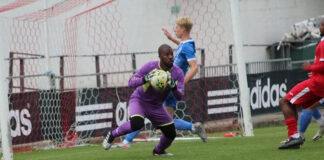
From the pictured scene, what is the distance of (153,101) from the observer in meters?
9.59

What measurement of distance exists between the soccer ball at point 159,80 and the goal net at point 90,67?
18.2 feet

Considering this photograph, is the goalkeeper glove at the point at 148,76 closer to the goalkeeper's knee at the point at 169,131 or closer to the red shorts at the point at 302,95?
the goalkeeper's knee at the point at 169,131

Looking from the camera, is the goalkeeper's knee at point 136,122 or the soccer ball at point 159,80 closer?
the soccer ball at point 159,80

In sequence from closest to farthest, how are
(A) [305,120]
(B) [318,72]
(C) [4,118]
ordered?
(B) [318,72] → (C) [4,118] → (A) [305,120]

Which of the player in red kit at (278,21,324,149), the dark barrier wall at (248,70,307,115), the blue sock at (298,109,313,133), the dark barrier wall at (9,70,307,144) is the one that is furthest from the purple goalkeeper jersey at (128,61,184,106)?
the dark barrier wall at (248,70,307,115)

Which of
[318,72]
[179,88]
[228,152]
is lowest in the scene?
[228,152]

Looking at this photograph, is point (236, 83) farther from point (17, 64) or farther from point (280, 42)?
point (280, 42)

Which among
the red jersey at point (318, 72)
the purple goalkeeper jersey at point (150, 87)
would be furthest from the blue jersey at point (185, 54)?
the red jersey at point (318, 72)

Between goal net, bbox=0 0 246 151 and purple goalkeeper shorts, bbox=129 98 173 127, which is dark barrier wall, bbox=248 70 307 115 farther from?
purple goalkeeper shorts, bbox=129 98 173 127

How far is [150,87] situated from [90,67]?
417 inches

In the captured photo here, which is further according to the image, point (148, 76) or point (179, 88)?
point (179, 88)

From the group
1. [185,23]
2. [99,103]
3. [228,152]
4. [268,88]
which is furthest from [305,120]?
[268,88]

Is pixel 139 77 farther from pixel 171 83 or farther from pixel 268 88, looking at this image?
pixel 268 88

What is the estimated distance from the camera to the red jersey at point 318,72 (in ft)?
29.9
